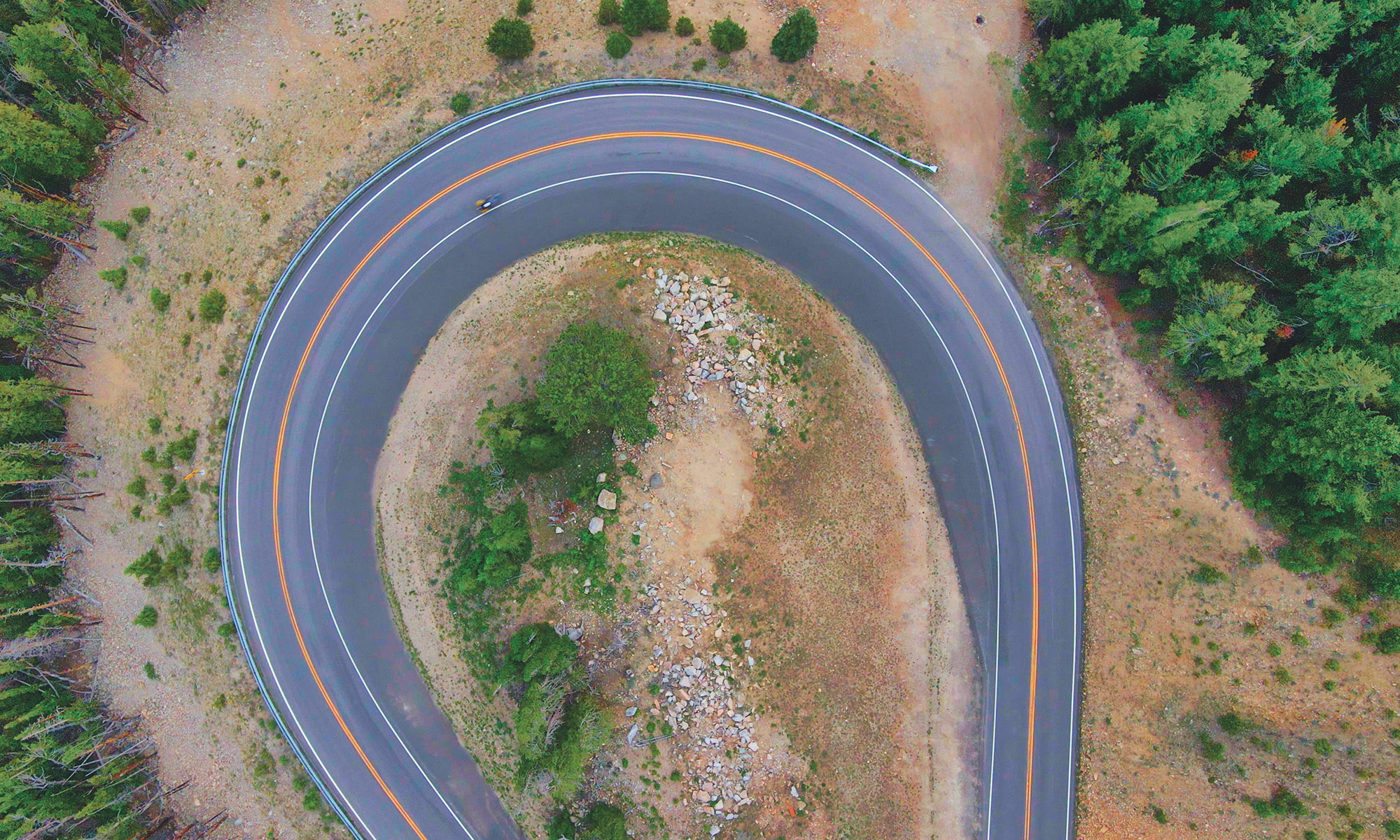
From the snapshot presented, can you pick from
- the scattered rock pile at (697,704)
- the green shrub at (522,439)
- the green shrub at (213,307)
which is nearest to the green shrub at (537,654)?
the scattered rock pile at (697,704)

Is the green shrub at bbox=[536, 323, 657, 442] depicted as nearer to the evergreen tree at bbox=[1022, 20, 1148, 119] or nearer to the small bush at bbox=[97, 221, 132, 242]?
the evergreen tree at bbox=[1022, 20, 1148, 119]

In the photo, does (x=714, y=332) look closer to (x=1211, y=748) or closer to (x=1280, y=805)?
(x=1211, y=748)

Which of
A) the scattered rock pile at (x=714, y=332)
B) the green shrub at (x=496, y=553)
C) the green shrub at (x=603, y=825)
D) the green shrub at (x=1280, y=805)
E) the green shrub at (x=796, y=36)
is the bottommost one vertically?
the green shrub at (x=1280, y=805)

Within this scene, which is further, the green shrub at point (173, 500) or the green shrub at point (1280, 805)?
the green shrub at point (173, 500)

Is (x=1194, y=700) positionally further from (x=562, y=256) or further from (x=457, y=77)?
(x=457, y=77)

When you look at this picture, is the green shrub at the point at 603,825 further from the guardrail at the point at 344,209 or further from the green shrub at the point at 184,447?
the green shrub at the point at 184,447
